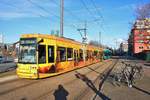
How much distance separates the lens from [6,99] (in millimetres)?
10500

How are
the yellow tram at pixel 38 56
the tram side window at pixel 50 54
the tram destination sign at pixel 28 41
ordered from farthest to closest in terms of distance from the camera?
1. the tram side window at pixel 50 54
2. the tram destination sign at pixel 28 41
3. the yellow tram at pixel 38 56

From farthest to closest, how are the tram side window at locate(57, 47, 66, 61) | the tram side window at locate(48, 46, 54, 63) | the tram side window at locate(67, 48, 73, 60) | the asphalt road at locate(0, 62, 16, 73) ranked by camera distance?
the asphalt road at locate(0, 62, 16, 73) → the tram side window at locate(67, 48, 73, 60) → the tram side window at locate(57, 47, 66, 61) → the tram side window at locate(48, 46, 54, 63)

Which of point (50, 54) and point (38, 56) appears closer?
point (38, 56)

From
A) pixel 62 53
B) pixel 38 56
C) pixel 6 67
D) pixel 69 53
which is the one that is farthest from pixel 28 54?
pixel 6 67

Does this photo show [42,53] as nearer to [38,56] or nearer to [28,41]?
[38,56]

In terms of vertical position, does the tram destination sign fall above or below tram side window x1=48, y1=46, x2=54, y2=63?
above

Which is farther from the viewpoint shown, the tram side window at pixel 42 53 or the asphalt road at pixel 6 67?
the asphalt road at pixel 6 67

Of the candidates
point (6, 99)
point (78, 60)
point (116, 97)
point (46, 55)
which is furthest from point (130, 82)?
point (78, 60)

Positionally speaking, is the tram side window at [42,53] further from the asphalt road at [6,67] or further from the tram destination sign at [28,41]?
the asphalt road at [6,67]

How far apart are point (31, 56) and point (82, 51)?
14022mm

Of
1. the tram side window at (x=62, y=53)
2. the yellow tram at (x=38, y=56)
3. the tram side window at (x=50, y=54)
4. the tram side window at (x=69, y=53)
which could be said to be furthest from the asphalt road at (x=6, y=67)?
the tram side window at (x=50, y=54)

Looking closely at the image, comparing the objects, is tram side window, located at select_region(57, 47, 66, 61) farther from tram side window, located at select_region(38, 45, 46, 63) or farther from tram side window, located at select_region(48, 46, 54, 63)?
tram side window, located at select_region(38, 45, 46, 63)

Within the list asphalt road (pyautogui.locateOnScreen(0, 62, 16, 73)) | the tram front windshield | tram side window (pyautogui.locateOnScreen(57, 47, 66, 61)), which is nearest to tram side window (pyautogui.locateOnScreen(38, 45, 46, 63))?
the tram front windshield

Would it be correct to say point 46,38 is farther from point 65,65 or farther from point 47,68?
point 65,65
